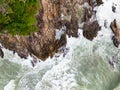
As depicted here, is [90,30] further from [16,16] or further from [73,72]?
[16,16]

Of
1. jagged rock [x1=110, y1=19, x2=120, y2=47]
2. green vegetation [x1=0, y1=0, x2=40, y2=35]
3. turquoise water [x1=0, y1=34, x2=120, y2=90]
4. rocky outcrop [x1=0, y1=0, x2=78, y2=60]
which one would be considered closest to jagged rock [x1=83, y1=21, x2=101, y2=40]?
turquoise water [x1=0, y1=34, x2=120, y2=90]

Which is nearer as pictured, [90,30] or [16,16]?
[16,16]

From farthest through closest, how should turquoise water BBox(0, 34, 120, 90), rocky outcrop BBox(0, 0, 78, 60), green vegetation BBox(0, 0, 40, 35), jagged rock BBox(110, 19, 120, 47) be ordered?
jagged rock BBox(110, 19, 120, 47), rocky outcrop BBox(0, 0, 78, 60), turquoise water BBox(0, 34, 120, 90), green vegetation BBox(0, 0, 40, 35)

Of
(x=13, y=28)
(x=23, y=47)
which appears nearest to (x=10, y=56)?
(x=23, y=47)

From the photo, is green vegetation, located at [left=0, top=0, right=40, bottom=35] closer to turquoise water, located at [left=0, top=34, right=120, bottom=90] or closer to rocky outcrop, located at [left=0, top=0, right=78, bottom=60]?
rocky outcrop, located at [left=0, top=0, right=78, bottom=60]

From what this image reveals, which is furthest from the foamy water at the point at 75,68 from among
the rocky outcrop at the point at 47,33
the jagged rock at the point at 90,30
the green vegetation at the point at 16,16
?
the green vegetation at the point at 16,16

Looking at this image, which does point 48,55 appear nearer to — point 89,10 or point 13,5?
point 89,10

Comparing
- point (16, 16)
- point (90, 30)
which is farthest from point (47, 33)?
point (16, 16)

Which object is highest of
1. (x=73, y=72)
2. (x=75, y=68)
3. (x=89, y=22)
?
(x=89, y=22)
